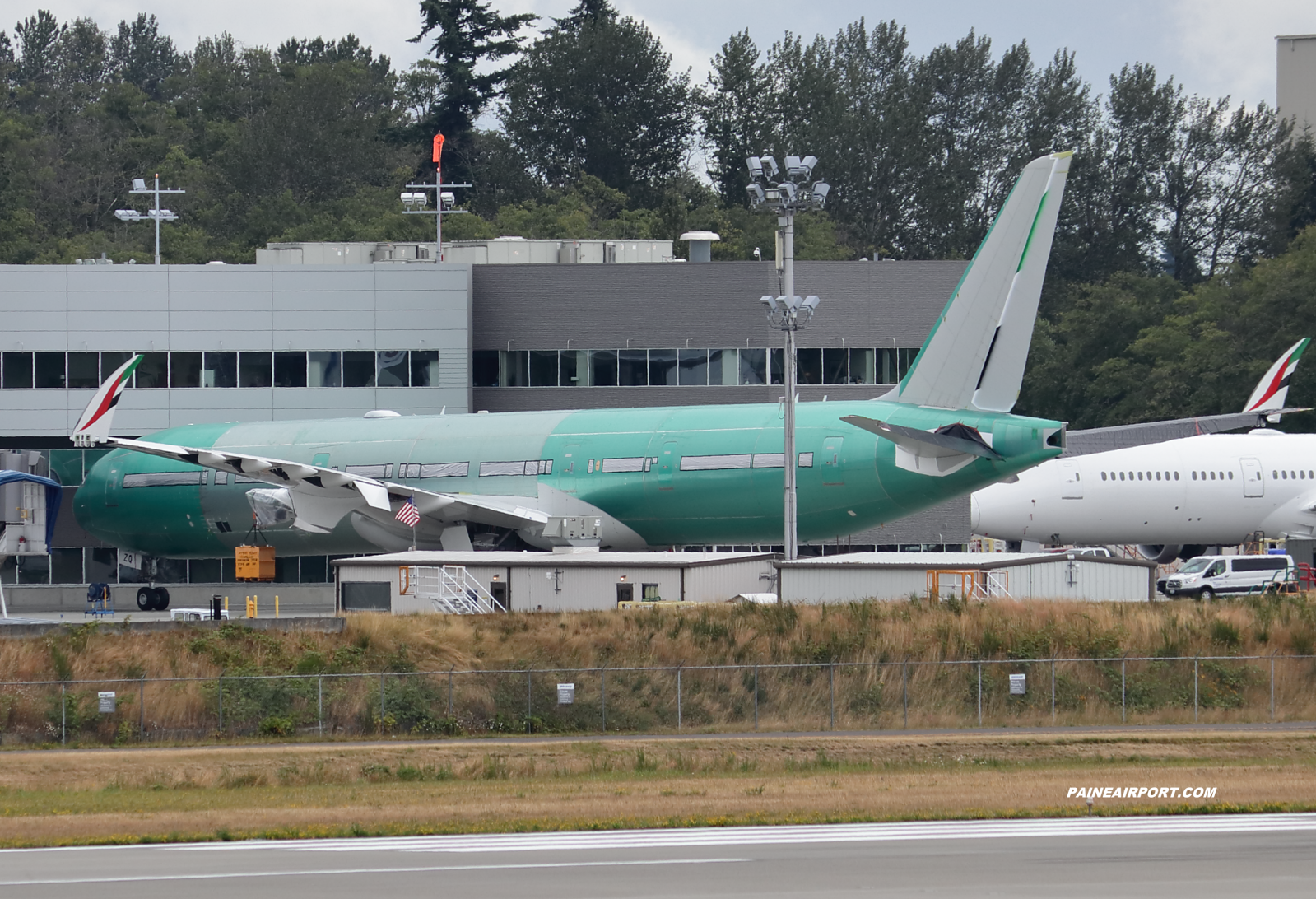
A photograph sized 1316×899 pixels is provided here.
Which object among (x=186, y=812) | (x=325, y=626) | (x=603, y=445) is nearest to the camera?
(x=186, y=812)

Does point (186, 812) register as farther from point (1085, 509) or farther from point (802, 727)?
point (1085, 509)

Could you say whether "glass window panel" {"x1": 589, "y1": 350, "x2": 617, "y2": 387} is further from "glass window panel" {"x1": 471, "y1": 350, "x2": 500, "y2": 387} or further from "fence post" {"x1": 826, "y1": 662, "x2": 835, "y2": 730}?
"fence post" {"x1": 826, "y1": 662, "x2": 835, "y2": 730}

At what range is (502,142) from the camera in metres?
119

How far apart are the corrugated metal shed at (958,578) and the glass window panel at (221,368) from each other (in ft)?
81.7

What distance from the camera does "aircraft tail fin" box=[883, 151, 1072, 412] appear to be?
123ft

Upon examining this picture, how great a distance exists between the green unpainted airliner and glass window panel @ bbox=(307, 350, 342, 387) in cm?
726

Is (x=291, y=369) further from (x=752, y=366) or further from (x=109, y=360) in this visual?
(x=752, y=366)

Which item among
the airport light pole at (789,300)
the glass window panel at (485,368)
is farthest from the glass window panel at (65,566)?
the airport light pole at (789,300)

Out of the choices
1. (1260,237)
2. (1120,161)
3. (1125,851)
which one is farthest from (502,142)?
(1125,851)

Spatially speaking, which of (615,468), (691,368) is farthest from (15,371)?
(615,468)

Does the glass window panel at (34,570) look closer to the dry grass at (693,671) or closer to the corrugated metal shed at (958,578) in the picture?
the dry grass at (693,671)

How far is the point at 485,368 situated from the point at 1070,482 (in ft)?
63.5

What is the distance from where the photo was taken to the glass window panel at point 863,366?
56.5 meters

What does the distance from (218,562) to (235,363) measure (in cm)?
639
